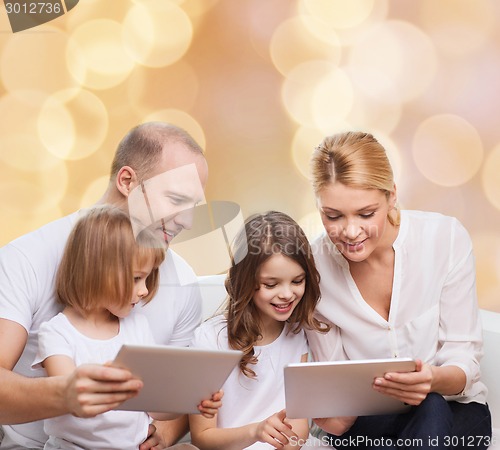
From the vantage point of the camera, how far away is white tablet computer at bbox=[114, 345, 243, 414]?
1.14 meters

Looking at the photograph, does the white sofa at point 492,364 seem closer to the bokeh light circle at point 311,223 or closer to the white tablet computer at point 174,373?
the bokeh light circle at point 311,223

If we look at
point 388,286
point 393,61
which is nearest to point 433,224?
point 388,286

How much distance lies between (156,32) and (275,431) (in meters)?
1.29

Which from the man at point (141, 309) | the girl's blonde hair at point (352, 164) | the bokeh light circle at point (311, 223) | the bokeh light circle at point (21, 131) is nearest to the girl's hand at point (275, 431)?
the man at point (141, 309)

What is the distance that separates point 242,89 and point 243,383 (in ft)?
3.34

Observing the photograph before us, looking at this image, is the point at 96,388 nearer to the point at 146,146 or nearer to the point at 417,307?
the point at 146,146

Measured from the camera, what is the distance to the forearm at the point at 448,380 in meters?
1.38

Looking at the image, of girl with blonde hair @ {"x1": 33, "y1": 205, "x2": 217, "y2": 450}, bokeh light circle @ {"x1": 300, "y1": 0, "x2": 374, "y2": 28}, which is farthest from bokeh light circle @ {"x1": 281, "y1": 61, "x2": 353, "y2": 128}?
girl with blonde hair @ {"x1": 33, "y1": 205, "x2": 217, "y2": 450}

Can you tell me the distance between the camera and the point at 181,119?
206cm

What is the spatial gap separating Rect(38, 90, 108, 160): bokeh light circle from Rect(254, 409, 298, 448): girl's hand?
38.1 inches

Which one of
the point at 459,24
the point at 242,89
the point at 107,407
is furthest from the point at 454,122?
the point at 107,407

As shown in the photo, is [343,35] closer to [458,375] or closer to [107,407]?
[458,375]

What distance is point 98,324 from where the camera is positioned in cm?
143

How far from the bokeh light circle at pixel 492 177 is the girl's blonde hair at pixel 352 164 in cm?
86
